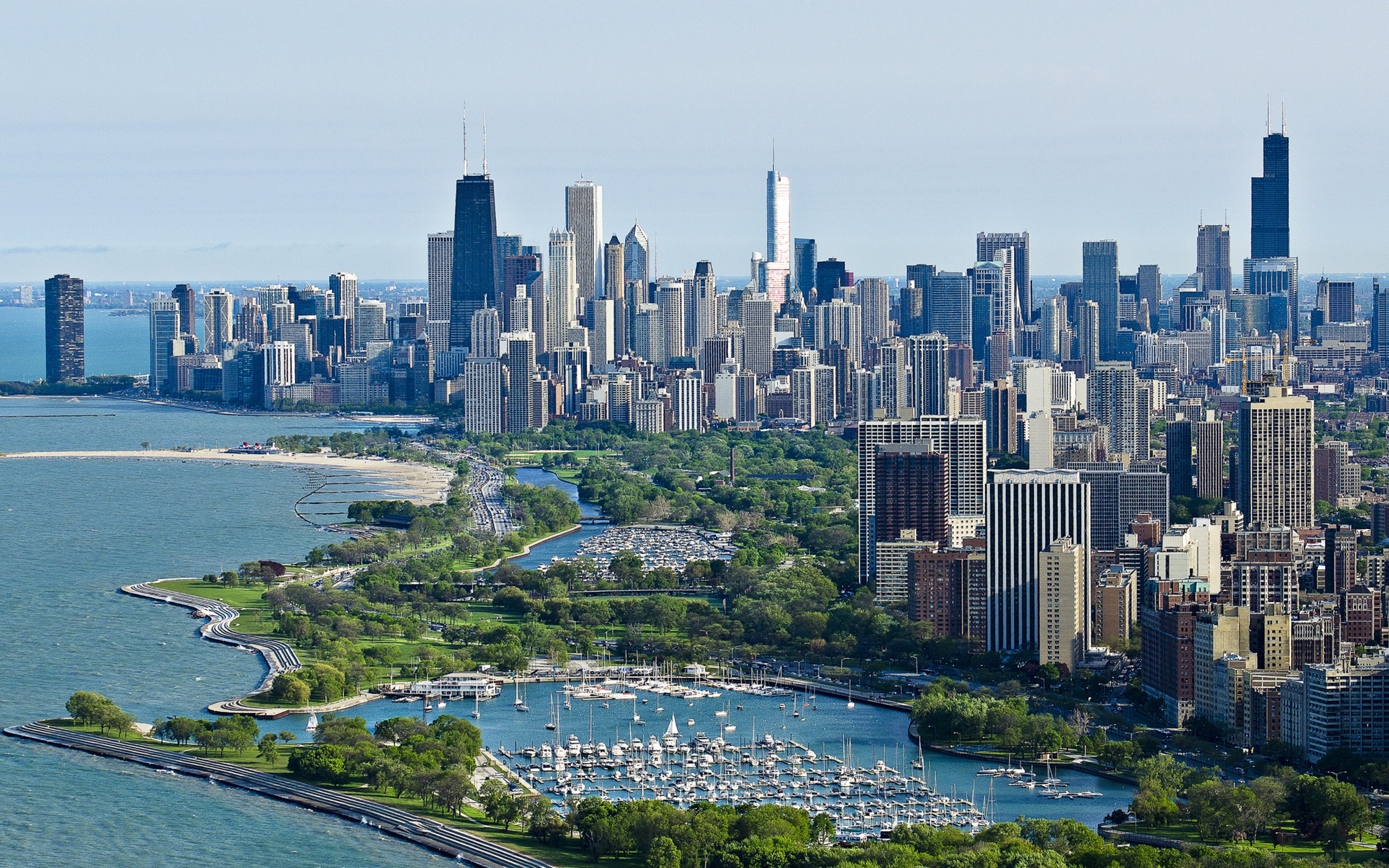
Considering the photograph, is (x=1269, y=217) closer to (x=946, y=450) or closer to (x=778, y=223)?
(x=778, y=223)

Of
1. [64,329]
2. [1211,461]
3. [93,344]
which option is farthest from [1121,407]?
[93,344]

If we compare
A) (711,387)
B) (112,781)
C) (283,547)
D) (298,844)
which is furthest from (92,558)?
(711,387)

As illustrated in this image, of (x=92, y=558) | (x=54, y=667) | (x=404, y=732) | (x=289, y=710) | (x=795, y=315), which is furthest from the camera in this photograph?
(x=795, y=315)

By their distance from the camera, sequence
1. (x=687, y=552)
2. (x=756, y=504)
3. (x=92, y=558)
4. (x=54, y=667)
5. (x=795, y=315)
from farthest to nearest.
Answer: (x=795, y=315) → (x=756, y=504) → (x=687, y=552) → (x=92, y=558) → (x=54, y=667)

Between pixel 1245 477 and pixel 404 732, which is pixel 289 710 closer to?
pixel 404 732

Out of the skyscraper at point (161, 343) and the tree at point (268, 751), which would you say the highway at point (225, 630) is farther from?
the skyscraper at point (161, 343)

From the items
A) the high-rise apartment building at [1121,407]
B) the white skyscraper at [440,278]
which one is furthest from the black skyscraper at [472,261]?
the high-rise apartment building at [1121,407]
